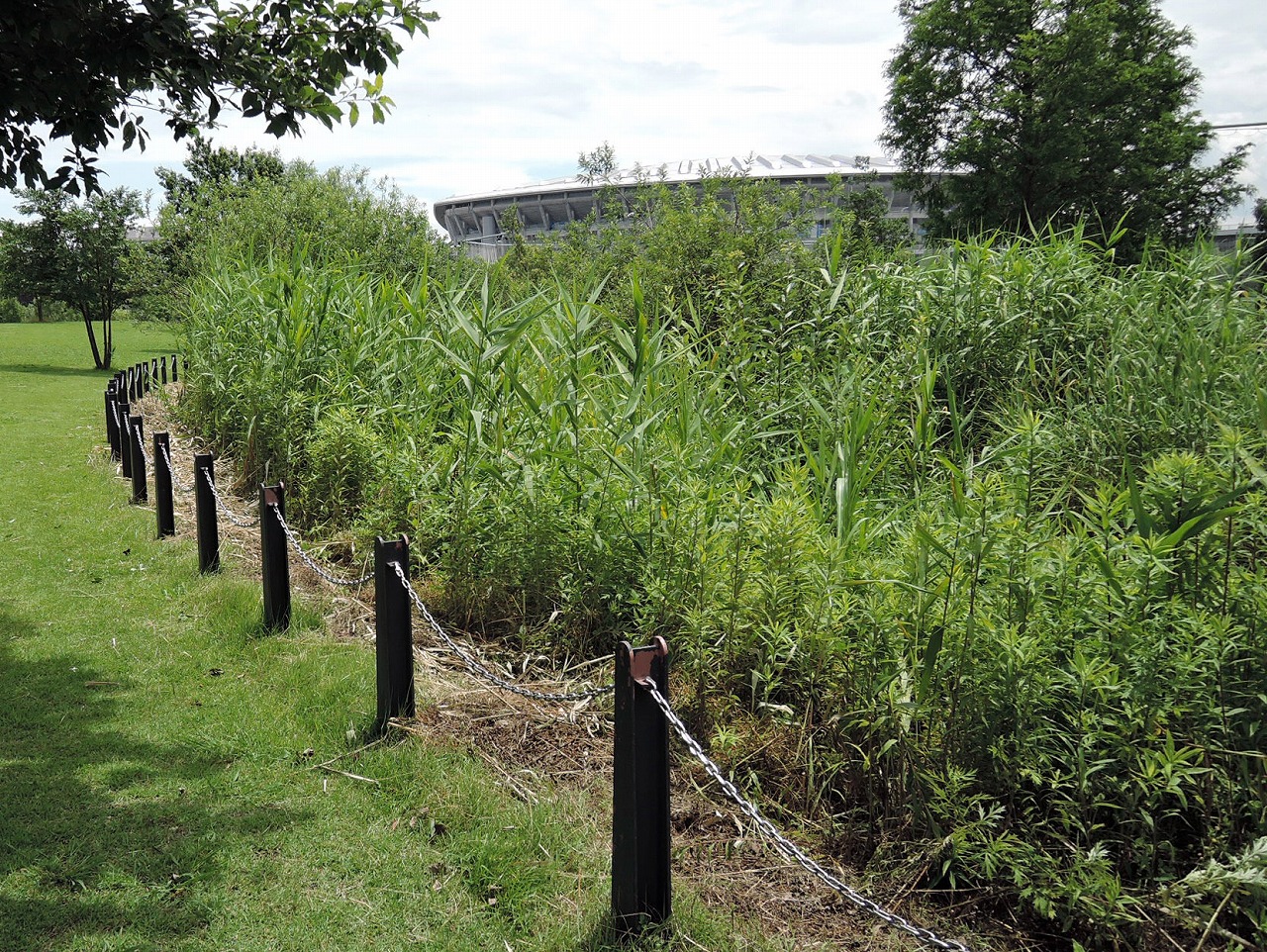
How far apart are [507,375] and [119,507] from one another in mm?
5237

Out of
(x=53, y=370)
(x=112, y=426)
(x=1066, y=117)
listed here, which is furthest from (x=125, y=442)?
(x=1066, y=117)

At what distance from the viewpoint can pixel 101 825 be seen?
3.71 m

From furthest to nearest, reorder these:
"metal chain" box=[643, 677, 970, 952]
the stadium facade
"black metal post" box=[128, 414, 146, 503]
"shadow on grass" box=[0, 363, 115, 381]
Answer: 1. the stadium facade
2. "shadow on grass" box=[0, 363, 115, 381]
3. "black metal post" box=[128, 414, 146, 503]
4. "metal chain" box=[643, 677, 970, 952]

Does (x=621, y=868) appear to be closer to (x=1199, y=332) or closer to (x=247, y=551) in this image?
(x=1199, y=332)

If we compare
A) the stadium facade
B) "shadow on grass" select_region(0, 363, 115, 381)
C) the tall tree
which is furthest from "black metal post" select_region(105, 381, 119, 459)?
the stadium facade

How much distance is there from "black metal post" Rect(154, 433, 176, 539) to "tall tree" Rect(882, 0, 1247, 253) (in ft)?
93.6

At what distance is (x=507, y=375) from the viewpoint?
19.9 ft

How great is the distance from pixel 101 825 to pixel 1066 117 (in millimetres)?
34306

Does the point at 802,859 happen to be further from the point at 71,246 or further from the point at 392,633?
the point at 71,246

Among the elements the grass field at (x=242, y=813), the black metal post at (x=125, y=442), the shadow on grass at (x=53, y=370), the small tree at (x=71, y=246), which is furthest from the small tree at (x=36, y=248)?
the grass field at (x=242, y=813)

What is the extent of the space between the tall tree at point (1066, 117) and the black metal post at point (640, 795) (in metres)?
31.3

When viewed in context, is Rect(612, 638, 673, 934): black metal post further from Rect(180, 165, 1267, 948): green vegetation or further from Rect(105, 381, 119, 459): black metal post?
Rect(105, 381, 119, 459): black metal post

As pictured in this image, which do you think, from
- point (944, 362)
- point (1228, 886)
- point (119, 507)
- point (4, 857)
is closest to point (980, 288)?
point (944, 362)

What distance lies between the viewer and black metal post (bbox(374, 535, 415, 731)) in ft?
13.9
